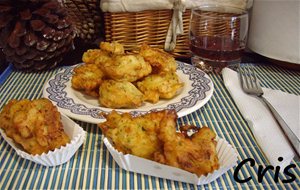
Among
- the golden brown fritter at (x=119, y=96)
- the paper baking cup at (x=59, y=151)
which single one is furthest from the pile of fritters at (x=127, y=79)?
the paper baking cup at (x=59, y=151)

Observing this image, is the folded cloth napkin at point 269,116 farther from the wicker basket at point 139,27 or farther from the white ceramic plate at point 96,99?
the wicker basket at point 139,27

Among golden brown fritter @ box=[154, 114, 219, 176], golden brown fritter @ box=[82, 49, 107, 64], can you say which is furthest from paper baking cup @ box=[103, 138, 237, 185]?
golden brown fritter @ box=[82, 49, 107, 64]

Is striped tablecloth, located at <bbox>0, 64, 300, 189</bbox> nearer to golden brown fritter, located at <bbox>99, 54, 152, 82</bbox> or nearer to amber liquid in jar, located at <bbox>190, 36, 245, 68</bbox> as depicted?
golden brown fritter, located at <bbox>99, 54, 152, 82</bbox>

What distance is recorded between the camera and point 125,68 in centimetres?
88

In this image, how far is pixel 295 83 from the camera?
1.10 meters

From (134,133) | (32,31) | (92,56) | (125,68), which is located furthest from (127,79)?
(32,31)

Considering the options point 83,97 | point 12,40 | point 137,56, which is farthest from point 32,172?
point 12,40

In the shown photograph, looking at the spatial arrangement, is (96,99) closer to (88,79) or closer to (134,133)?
(88,79)

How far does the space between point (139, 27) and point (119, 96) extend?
42 cm

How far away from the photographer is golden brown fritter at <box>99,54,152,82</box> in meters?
0.88

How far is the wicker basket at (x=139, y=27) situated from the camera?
1146 mm

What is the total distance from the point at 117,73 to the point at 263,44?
0.58 m

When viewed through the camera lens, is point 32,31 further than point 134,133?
Yes

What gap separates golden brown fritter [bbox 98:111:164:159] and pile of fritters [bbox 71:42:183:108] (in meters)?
0.15
